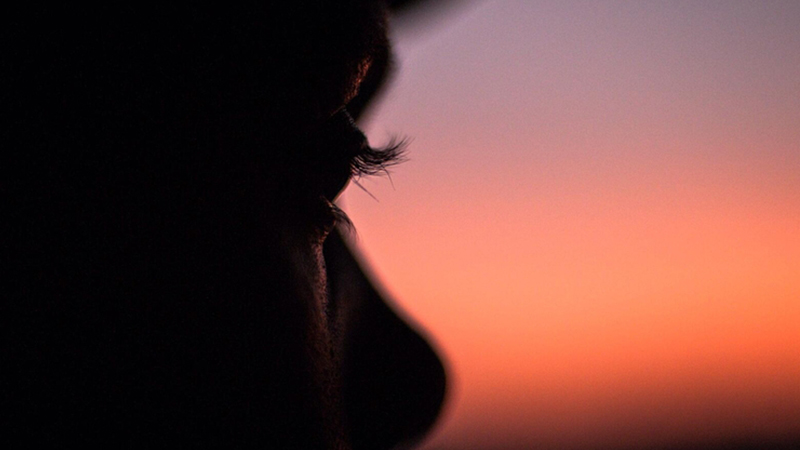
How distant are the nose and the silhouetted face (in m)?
0.35

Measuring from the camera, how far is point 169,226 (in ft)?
1.76

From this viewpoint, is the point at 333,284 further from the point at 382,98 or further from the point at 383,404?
the point at 382,98

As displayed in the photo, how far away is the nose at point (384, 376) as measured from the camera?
102 cm

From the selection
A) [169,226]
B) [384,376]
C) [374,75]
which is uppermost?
[374,75]

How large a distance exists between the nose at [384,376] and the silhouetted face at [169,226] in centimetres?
35

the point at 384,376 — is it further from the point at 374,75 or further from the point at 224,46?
the point at 224,46

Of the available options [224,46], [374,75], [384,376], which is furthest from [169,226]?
[384,376]

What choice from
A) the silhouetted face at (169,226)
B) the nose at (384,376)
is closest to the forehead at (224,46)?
the silhouetted face at (169,226)

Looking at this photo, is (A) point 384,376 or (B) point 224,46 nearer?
(B) point 224,46

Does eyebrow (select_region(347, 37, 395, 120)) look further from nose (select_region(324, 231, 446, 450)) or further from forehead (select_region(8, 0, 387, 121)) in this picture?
nose (select_region(324, 231, 446, 450))

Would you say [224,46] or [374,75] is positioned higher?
[374,75]

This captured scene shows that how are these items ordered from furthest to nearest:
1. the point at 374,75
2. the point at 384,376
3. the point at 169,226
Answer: the point at 384,376
the point at 374,75
the point at 169,226

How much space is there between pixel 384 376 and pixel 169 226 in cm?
60

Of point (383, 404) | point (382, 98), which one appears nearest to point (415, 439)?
point (383, 404)
